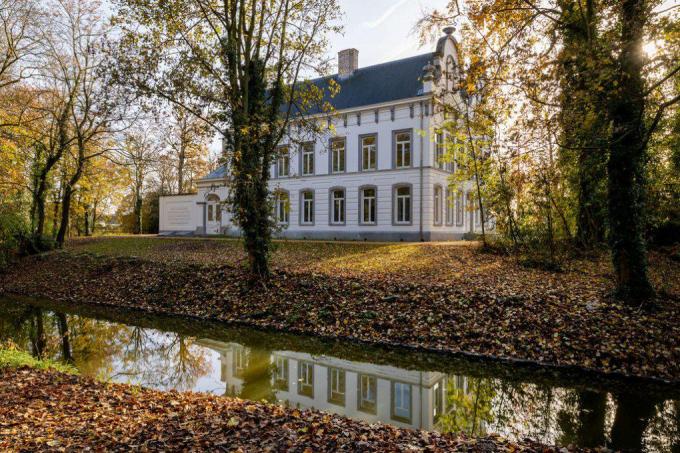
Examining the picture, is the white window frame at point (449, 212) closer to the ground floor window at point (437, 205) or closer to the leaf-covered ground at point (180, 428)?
the ground floor window at point (437, 205)

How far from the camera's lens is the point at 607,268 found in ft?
41.0

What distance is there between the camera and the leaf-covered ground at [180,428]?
13.2 feet

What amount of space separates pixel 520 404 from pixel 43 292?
1602cm

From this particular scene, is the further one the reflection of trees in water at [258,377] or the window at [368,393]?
the reflection of trees in water at [258,377]

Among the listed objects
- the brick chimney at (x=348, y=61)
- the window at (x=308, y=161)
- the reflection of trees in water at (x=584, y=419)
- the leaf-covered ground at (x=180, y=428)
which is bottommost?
the reflection of trees in water at (x=584, y=419)

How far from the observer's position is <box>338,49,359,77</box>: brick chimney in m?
27.2

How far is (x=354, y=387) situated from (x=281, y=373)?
57.0 inches

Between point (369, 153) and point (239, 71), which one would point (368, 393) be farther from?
point (369, 153)

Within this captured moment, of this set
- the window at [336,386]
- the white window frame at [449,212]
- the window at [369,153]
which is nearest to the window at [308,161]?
the window at [369,153]

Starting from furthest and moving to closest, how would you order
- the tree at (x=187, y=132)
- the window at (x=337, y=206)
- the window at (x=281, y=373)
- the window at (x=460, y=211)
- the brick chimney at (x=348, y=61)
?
the brick chimney at (x=348, y=61) < the window at (x=460, y=211) < the window at (x=337, y=206) < the tree at (x=187, y=132) < the window at (x=281, y=373)

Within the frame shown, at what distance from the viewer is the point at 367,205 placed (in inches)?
954

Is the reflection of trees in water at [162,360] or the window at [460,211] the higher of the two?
the window at [460,211]

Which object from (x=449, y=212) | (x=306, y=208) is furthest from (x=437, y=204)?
(x=306, y=208)

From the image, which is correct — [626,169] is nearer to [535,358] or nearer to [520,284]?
[520,284]
